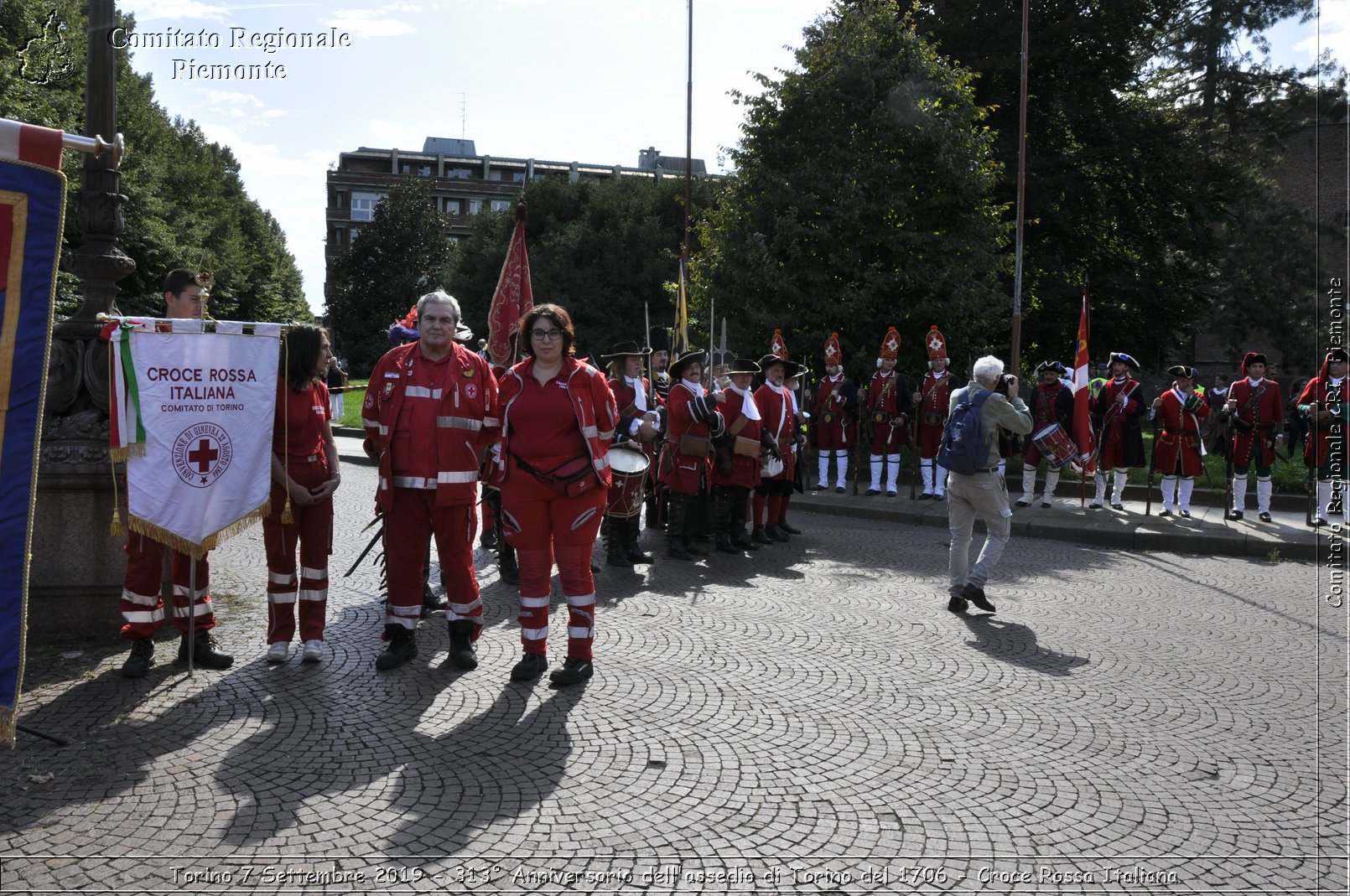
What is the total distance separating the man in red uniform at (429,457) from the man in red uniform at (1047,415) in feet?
35.4

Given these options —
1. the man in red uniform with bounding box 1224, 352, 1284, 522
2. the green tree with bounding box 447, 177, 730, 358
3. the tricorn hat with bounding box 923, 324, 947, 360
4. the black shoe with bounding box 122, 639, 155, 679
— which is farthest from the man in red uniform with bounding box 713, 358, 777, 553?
the green tree with bounding box 447, 177, 730, 358

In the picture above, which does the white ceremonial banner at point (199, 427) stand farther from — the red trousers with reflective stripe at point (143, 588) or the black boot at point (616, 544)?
the black boot at point (616, 544)

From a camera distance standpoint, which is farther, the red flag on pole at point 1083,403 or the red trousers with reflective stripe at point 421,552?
the red flag on pole at point 1083,403

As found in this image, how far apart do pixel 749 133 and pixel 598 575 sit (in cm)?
1420

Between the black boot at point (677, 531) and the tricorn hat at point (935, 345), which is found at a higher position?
the tricorn hat at point (935, 345)

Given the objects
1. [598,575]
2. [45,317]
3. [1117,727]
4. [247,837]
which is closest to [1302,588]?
[1117,727]

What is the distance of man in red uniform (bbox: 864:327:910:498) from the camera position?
15.7m

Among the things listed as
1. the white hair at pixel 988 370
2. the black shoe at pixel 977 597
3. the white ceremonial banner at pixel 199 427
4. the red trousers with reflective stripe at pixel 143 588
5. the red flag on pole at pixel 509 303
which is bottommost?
the black shoe at pixel 977 597

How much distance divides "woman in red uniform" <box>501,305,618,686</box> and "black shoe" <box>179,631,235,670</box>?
166 centimetres

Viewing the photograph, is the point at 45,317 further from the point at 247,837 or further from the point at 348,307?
the point at 348,307

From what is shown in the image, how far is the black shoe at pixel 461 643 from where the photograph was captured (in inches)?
226

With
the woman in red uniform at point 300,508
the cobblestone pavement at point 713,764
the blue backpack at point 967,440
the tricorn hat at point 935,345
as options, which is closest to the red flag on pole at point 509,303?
the cobblestone pavement at point 713,764

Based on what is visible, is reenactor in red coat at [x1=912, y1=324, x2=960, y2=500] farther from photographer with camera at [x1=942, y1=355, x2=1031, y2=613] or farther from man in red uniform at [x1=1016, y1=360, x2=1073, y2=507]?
photographer with camera at [x1=942, y1=355, x2=1031, y2=613]

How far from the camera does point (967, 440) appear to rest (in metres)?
7.65
